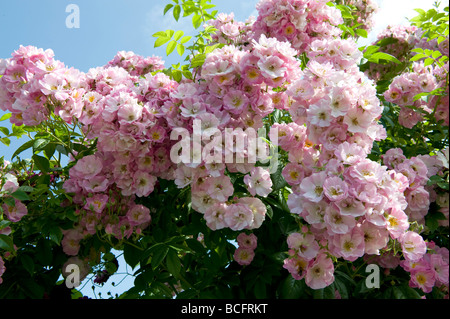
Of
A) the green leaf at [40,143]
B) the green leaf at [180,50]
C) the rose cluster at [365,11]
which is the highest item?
the rose cluster at [365,11]

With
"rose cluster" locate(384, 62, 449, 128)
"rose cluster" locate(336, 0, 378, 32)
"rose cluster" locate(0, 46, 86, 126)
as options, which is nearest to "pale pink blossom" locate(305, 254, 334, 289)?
"rose cluster" locate(384, 62, 449, 128)

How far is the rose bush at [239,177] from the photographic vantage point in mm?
1551

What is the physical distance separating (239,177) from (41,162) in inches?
36.2

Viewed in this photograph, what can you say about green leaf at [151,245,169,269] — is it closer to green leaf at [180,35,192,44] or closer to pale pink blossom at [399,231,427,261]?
pale pink blossom at [399,231,427,261]

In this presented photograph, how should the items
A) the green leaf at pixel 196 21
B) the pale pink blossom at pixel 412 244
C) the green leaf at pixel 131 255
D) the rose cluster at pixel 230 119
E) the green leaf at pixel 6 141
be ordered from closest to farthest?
the pale pink blossom at pixel 412 244, the rose cluster at pixel 230 119, the green leaf at pixel 131 255, the green leaf at pixel 6 141, the green leaf at pixel 196 21

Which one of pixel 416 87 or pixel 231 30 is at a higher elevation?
pixel 231 30

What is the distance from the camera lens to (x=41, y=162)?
6.73ft

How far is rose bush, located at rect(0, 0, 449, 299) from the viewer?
1551 millimetres

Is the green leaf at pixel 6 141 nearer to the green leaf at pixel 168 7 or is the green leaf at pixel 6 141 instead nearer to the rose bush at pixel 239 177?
the rose bush at pixel 239 177

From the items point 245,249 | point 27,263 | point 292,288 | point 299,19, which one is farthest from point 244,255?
point 299,19

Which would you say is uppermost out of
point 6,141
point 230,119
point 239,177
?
point 6,141

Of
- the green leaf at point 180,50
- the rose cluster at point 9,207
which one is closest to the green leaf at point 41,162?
the rose cluster at point 9,207

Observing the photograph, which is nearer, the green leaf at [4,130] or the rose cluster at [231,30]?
the green leaf at [4,130]

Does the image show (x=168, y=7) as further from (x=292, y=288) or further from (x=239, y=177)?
(x=292, y=288)
